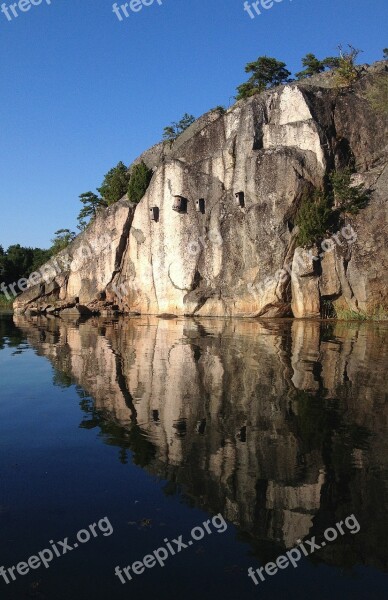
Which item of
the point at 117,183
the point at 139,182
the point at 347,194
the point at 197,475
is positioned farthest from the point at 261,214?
the point at 197,475

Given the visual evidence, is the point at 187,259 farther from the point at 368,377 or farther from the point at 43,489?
the point at 43,489

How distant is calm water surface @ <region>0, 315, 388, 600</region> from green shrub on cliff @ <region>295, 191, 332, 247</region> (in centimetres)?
1737

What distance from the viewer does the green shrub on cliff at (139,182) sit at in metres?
41.5

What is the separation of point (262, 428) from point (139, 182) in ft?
118

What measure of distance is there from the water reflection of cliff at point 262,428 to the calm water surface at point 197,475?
0.02 meters

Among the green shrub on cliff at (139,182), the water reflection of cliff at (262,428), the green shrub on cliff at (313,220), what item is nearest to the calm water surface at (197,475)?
the water reflection of cliff at (262,428)

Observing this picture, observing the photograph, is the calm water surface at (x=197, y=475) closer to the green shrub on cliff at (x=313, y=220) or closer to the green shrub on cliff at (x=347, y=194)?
the green shrub on cliff at (x=313, y=220)

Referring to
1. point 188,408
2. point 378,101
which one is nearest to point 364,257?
point 378,101

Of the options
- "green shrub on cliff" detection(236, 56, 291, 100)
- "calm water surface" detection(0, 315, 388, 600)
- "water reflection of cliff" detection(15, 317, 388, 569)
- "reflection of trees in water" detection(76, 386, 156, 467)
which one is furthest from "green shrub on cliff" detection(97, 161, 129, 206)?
"reflection of trees in water" detection(76, 386, 156, 467)

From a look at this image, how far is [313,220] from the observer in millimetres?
28891

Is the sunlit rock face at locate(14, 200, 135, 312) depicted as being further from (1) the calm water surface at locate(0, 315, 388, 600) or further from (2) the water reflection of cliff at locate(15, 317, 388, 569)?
(1) the calm water surface at locate(0, 315, 388, 600)

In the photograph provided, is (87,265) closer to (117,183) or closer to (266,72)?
(117,183)

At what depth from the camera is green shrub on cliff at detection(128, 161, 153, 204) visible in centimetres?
4147

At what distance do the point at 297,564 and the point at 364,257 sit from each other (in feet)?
81.8
